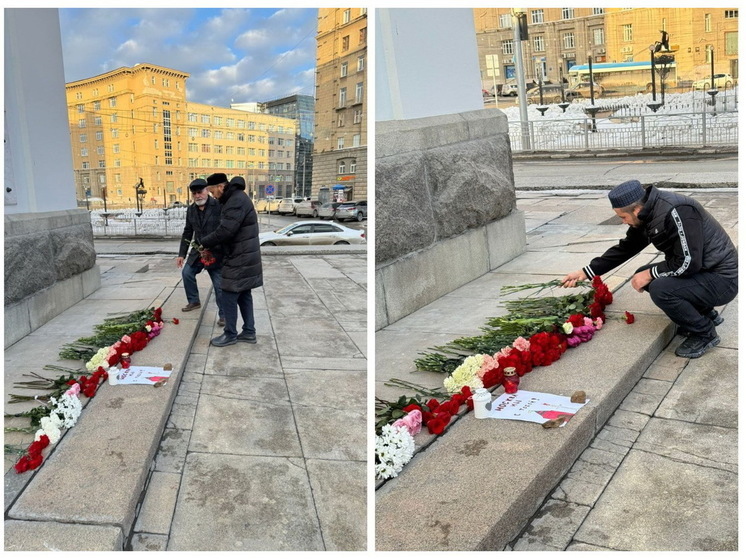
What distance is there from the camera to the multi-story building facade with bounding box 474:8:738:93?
36.0 metres

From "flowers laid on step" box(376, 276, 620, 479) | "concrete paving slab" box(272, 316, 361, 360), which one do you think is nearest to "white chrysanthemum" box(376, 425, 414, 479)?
"flowers laid on step" box(376, 276, 620, 479)

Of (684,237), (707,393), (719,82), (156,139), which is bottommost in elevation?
(707,393)

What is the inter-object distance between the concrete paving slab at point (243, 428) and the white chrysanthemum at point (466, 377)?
0.87 metres

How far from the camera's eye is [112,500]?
116 inches

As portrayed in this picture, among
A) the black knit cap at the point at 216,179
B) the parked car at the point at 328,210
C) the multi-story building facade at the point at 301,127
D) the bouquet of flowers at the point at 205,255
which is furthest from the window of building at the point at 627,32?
the black knit cap at the point at 216,179

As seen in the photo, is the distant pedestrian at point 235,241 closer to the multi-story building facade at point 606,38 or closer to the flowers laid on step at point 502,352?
the flowers laid on step at point 502,352

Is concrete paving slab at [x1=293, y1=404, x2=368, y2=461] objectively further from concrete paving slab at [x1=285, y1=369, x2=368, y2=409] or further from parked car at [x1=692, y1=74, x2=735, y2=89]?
parked car at [x1=692, y1=74, x2=735, y2=89]

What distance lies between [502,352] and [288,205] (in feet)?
75.6

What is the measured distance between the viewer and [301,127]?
26.0 m

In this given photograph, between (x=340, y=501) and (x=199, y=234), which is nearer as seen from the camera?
(x=340, y=501)

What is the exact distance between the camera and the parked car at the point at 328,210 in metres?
31.8

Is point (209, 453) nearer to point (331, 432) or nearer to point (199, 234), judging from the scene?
point (331, 432)

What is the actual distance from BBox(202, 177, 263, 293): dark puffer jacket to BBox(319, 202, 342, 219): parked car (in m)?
25.8

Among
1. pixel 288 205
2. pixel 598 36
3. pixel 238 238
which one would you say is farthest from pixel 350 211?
pixel 238 238
